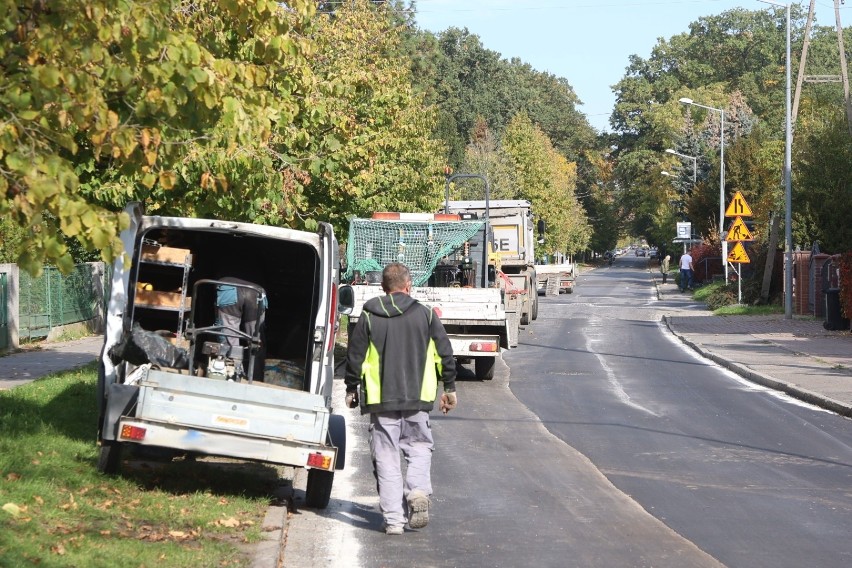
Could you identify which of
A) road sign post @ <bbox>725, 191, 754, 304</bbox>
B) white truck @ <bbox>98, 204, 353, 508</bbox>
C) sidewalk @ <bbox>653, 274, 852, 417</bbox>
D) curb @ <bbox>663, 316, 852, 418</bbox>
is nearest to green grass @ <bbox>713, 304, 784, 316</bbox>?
Result: sidewalk @ <bbox>653, 274, 852, 417</bbox>

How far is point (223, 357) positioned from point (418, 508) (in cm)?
243

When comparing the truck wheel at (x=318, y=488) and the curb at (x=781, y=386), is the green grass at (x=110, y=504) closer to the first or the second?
the truck wheel at (x=318, y=488)

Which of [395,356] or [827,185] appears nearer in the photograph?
[395,356]

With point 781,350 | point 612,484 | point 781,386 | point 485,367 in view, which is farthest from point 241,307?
point 781,350

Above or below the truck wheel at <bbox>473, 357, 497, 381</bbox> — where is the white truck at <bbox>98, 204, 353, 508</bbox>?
above

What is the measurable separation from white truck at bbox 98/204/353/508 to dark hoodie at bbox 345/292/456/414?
53 centimetres

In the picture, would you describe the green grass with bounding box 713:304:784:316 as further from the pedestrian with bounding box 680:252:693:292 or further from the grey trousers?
the grey trousers

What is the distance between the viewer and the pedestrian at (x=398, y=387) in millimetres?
8055

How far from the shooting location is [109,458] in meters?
8.85

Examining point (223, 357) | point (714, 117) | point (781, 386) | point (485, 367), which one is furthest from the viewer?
point (714, 117)

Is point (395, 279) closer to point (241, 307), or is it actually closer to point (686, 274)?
point (241, 307)

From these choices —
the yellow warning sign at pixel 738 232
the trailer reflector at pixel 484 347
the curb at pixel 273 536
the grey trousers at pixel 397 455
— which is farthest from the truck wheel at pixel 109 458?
the yellow warning sign at pixel 738 232

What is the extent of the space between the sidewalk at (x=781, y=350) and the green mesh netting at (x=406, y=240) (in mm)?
5488

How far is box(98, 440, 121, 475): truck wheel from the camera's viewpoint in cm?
883
